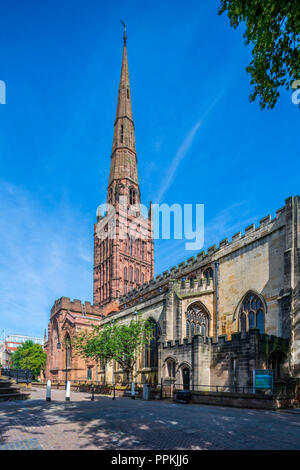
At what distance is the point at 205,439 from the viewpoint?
863 cm

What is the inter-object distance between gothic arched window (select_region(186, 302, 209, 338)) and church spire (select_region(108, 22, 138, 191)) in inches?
1691

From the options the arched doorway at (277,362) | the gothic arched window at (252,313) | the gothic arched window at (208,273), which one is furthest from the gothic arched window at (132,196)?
the arched doorway at (277,362)

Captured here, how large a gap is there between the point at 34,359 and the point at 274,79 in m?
72.0

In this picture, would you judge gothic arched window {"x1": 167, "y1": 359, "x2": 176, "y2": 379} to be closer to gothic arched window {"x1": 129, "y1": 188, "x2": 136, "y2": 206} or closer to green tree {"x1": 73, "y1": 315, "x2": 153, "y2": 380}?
green tree {"x1": 73, "y1": 315, "x2": 153, "y2": 380}

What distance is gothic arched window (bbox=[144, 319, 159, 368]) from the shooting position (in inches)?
1303

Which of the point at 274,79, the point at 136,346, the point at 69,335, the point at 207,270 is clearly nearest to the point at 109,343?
the point at 136,346

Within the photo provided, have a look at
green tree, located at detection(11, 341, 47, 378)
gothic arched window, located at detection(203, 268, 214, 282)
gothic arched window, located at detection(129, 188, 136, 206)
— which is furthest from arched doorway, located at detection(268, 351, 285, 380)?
green tree, located at detection(11, 341, 47, 378)

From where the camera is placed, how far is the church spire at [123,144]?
70.9 m

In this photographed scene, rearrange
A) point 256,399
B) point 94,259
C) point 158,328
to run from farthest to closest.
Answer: point 94,259, point 158,328, point 256,399

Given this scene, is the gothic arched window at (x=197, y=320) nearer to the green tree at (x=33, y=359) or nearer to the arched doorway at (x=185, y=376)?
the arched doorway at (x=185, y=376)

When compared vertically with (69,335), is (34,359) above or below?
below
